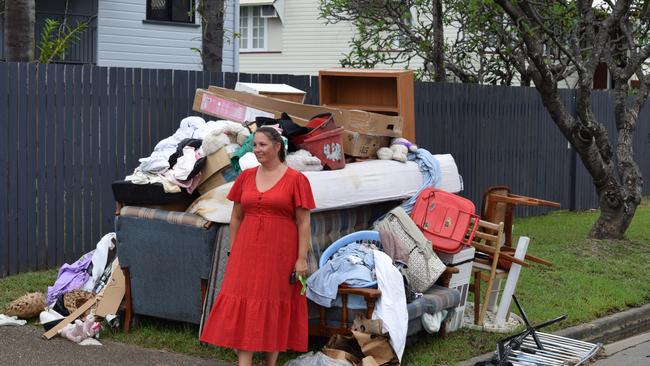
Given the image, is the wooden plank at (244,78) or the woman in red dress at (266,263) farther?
the wooden plank at (244,78)

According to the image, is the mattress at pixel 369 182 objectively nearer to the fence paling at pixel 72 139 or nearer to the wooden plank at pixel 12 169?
the fence paling at pixel 72 139

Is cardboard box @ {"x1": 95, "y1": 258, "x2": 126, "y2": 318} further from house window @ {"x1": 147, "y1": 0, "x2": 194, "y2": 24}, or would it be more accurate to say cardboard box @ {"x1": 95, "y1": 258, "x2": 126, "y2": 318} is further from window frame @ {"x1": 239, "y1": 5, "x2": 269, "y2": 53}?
window frame @ {"x1": 239, "y1": 5, "x2": 269, "y2": 53}

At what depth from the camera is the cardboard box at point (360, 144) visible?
8.85 m

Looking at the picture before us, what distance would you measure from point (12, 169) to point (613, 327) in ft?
19.8

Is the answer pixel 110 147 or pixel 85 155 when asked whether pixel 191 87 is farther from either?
pixel 85 155

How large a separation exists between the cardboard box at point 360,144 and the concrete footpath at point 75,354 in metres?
2.44

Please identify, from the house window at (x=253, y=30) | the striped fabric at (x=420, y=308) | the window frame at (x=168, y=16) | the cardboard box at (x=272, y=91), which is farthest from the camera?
the house window at (x=253, y=30)

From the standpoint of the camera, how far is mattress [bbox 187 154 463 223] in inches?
295

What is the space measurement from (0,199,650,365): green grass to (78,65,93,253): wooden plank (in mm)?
704

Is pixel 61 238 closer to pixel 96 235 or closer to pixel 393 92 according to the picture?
pixel 96 235

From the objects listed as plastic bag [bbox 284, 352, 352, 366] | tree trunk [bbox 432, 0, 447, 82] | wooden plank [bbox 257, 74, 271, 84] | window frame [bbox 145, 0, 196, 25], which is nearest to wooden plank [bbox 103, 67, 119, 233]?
wooden plank [bbox 257, 74, 271, 84]

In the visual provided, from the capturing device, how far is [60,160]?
34.1 feet

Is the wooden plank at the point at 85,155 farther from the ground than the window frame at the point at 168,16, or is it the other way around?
the window frame at the point at 168,16

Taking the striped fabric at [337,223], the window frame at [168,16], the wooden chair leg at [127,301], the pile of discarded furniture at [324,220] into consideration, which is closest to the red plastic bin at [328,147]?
the pile of discarded furniture at [324,220]
